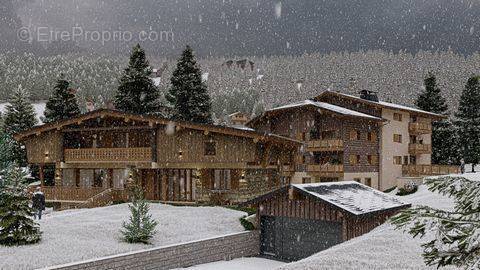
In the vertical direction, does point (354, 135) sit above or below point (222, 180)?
above

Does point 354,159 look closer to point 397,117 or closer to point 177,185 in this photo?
point 397,117

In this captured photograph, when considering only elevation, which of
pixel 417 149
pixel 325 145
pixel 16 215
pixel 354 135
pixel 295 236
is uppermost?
pixel 354 135

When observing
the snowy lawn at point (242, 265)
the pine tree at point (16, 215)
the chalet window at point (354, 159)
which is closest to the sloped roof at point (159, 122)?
the chalet window at point (354, 159)

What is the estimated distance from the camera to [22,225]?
2209cm

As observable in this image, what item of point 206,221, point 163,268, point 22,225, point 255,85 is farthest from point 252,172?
point 255,85

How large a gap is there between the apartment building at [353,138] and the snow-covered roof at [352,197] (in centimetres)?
1701

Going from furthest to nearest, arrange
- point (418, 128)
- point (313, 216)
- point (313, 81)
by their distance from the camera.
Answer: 1. point (313, 81)
2. point (418, 128)
3. point (313, 216)

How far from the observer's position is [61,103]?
5019 centimetres

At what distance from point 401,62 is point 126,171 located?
6552 inches

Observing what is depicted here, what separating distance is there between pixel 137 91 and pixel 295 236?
2905cm

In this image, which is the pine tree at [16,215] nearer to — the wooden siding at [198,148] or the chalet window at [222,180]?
the wooden siding at [198,148]

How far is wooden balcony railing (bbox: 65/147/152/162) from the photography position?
37.7 meters

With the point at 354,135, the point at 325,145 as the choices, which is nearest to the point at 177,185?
the point at 325,145

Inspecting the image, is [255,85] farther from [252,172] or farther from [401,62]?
[252,172]
